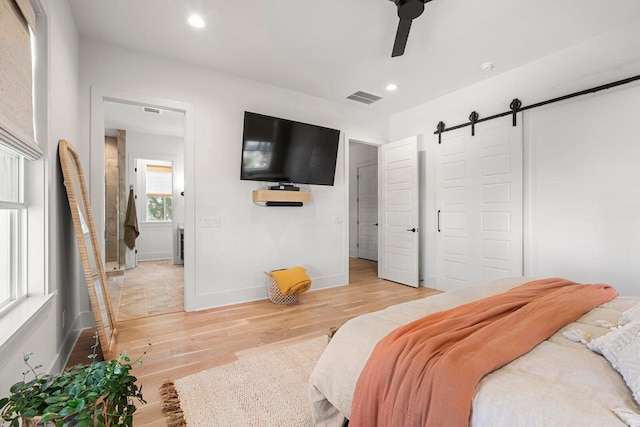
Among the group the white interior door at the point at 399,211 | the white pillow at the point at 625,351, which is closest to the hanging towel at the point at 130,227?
the white interior door at the point at 399,211

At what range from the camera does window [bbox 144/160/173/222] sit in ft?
22.6

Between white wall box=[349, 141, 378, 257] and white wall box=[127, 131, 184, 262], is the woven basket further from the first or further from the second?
white wall box=[349, 141, 378, 257]

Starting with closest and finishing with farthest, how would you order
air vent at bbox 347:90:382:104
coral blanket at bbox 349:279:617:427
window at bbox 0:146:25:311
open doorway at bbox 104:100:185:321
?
1. coral blanket at bbox 349:279:617:427
2. window at bbox 0:146:25:311
3. air vent at bbox 347:90:382:104
4. open doorway at bbox 104:100:185:321

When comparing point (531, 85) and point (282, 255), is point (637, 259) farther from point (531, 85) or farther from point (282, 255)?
point (282, 255)

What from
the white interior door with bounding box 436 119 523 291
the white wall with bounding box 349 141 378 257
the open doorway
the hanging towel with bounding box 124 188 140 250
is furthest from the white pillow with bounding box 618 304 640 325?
the hanging towel with bounding box 124 188 140 250

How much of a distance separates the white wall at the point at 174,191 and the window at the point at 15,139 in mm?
4825

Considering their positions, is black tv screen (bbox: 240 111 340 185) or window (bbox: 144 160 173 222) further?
window (bbox: 144 160 173 222)

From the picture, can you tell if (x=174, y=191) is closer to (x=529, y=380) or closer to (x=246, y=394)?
(x=246, y=394)

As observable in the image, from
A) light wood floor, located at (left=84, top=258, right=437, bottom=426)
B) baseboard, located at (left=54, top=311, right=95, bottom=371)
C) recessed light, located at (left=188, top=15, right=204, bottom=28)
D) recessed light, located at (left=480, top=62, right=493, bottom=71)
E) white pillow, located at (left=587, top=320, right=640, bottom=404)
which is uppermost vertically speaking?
recessed light, located at (left=188, top=15, right=204, bottom=28)

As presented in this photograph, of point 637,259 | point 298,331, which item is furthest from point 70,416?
point 637,259

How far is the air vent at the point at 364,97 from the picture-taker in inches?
159

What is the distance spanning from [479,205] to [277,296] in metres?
2.74

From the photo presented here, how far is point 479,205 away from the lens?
373 centimetres

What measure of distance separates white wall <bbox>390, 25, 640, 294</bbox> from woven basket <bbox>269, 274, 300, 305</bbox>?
2.68 m
